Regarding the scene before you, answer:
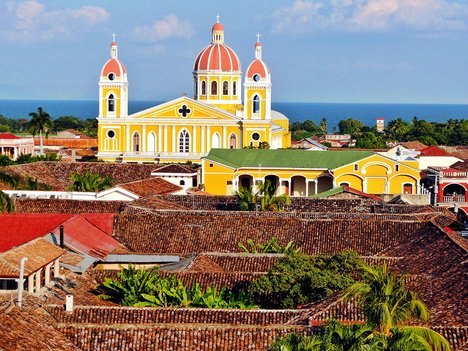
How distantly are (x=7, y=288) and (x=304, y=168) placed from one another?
Result: 41080 millimetres

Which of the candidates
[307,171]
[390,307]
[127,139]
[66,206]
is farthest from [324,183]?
[390,307]

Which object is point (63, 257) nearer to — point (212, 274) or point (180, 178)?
point (212, 274)

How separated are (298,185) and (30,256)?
135 feet

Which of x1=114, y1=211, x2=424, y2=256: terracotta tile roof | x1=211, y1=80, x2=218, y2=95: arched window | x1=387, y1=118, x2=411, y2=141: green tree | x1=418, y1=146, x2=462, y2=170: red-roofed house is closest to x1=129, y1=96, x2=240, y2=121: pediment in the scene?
x1=211, y1=80, x2=218, y2=95: arched window

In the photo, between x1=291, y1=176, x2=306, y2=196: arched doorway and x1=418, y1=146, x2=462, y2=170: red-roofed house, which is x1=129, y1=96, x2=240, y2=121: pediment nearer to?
x1=291, y1=176, x2=306, y2=196: arched doorway

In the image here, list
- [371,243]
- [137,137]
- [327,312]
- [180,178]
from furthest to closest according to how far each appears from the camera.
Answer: [137,137] → [180,178] → [371,243] → [327,312]

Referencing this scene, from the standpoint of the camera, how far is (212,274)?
31688 mm

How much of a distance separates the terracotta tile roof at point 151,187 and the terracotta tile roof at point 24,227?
15335 mm

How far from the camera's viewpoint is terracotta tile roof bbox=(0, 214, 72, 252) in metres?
35.6

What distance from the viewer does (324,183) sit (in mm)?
68125

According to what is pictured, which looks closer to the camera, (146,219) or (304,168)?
(146,219)

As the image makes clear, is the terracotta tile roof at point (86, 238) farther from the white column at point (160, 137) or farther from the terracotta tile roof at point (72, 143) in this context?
the terracotta tile roof at point (72, 143)

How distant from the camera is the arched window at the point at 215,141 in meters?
78.7

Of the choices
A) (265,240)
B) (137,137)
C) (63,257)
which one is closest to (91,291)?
(63,257)
